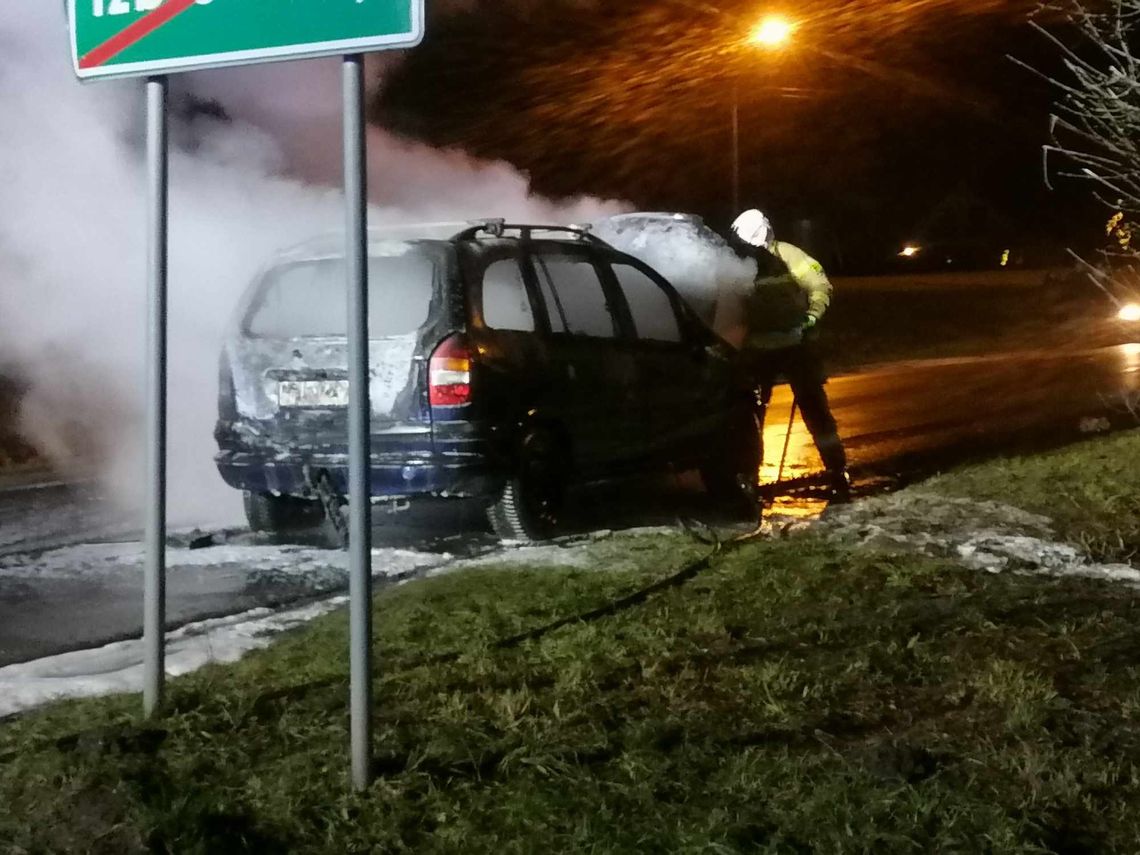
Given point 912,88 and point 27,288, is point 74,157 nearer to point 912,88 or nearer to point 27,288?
point 27,288

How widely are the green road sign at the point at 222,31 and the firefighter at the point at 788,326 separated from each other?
574 centimetres

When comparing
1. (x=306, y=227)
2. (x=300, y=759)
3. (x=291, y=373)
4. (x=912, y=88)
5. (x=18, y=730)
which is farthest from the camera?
(x=912, y=88)

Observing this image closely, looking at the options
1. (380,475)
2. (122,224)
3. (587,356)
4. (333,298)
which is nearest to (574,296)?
(587,356)

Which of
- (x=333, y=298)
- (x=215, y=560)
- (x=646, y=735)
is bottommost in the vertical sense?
(x=646, y=735)

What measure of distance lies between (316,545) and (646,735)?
3733 millimetres

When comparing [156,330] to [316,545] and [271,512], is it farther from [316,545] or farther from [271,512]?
[271,512]

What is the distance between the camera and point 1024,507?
822cm

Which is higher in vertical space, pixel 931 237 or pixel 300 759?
pixel 931 237

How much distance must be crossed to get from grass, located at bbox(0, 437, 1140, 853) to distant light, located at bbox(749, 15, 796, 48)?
13.7 meters

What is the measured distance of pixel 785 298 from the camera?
9242mm

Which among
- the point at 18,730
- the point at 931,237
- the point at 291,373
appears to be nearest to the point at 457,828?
the point at 18,730

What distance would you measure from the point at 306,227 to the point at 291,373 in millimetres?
4087

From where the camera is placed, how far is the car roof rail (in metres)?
7.40

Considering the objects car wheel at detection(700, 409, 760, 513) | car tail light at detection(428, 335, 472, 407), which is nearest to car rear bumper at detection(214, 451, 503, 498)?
car tail light at detection(428, 335, 472, 407)
